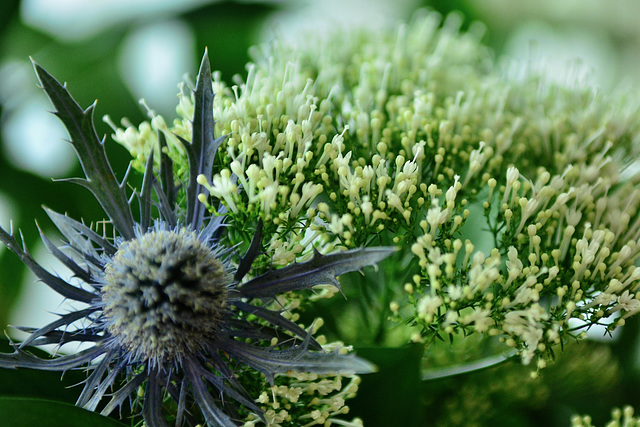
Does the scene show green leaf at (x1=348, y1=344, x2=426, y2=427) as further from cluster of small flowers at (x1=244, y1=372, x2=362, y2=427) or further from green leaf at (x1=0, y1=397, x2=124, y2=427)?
green leaf at (x1=0, y1=397, x2=124, y2=427)

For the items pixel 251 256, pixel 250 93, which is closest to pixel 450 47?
pixel 250 93

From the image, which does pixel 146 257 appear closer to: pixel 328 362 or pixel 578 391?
pixel 328 362

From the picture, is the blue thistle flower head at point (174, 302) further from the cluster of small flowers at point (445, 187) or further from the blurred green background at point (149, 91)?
the blurred green background at point (149, 91)

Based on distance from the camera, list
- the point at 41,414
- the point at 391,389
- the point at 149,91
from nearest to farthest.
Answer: the point at 41,414
the point at 391,389
the point at 149,91

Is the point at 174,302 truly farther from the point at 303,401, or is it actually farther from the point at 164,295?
the point at 303,401

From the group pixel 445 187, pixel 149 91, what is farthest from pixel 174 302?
pixel 149 91

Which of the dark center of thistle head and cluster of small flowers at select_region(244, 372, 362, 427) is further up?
the dark center of thistle head

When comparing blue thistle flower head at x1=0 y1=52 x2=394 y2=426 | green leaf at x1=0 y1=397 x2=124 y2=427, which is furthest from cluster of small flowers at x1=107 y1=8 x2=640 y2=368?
green leaf at x1=0 y1=397 x2=124 y2=427

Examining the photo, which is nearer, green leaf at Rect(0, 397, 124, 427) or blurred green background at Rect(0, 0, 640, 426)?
green leaf at Rect(0, 397, 124, 427)
